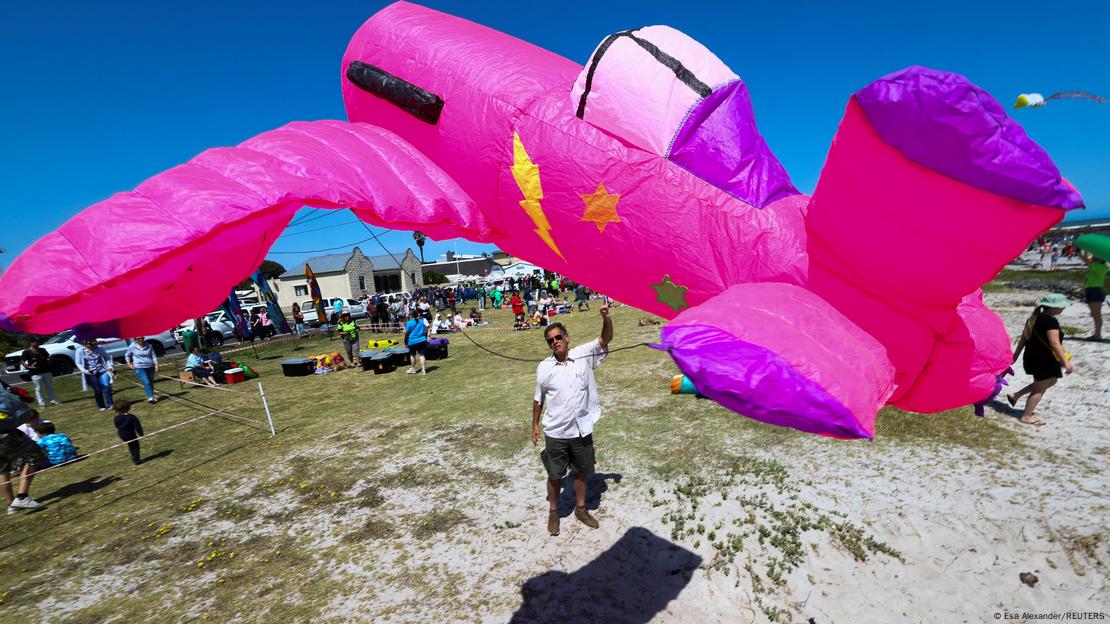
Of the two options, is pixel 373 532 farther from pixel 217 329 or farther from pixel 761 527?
pixel 217 329

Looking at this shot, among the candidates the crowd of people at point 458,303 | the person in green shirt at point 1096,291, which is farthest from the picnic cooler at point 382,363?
the person in green shirt at point 1096,291

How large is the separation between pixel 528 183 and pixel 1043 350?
282 inches

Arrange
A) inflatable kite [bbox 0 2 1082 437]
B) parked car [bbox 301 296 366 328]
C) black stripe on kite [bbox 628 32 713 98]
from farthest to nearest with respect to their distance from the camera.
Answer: parked car [bbox 301 296 366 328]
black stripe on kite [bbox 628 32 713 98]
inflatable kite [bbox 0 2 1082 437]

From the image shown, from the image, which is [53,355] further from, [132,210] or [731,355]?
[731,355]

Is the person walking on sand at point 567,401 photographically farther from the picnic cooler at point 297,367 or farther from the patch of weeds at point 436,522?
the picnic cooler at point 297,367

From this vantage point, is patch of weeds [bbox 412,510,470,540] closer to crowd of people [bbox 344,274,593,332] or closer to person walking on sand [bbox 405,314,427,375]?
person walking on sand [bbox 405,314,427,375]

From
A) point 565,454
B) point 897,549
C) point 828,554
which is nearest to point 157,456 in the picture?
point 565,454

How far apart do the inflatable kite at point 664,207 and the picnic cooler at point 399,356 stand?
882 cm

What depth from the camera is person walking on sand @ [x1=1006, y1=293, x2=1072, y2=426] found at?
227 inches

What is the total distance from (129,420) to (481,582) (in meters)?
6.41

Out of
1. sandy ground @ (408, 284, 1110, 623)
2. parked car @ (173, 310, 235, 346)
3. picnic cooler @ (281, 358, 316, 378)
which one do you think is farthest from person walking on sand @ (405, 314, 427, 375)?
parked car @ (173, 310, 235, 346)

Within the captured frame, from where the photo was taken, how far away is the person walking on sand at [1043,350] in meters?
5.77

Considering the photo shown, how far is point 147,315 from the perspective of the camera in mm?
3135

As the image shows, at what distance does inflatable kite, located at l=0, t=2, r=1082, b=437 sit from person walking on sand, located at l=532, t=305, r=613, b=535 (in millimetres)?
972
